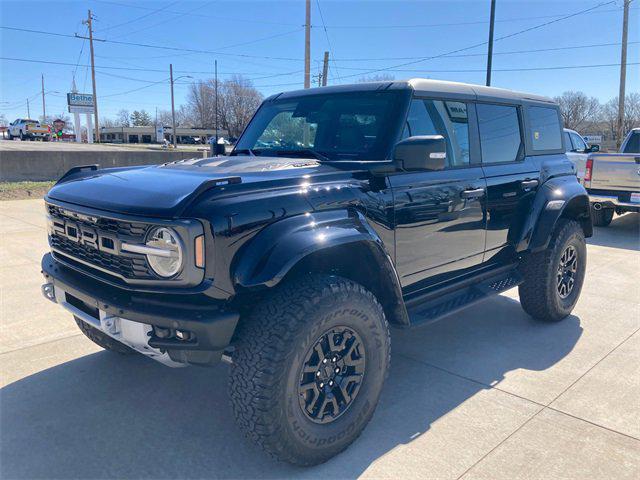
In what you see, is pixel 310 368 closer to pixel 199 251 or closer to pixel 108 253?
pixel 199 251

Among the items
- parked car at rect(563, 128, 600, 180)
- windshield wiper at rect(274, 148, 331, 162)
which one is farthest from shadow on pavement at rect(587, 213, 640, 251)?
windshield wiper at rect(274, 148, 331, 162)

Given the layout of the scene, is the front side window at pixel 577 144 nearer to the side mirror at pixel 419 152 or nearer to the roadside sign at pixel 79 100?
the side mirror at pixel 419 152

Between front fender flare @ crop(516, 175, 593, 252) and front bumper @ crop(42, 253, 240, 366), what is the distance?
9.23 ft

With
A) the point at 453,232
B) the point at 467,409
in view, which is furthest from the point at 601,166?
the point at 467,409

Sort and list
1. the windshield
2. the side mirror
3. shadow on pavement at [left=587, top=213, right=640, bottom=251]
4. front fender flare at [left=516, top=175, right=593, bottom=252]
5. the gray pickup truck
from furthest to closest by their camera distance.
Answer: the gray pickup truck → shadow on pavement at [left=587, top=213, right=640, bottom=251] → front fender flare at [left=516, top=175, right=593, bottom=252] → the windshield → the side mirror

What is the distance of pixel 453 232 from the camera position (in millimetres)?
3539

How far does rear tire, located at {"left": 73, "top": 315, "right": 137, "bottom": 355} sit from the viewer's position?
3.48 m

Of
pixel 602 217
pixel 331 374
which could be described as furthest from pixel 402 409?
pixel 602 217

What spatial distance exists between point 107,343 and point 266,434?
1.75m

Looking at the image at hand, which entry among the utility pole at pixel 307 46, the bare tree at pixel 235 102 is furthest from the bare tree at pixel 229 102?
the utility pole at pixel 307 46

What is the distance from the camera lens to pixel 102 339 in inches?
140

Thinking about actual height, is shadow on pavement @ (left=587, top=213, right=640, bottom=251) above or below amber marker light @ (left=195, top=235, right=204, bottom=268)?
below

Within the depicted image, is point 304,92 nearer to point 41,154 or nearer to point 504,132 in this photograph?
point 504,132

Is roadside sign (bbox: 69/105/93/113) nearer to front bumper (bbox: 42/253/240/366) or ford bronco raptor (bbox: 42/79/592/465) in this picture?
ford bronco raptor (bbox: 42/79/592/465)
